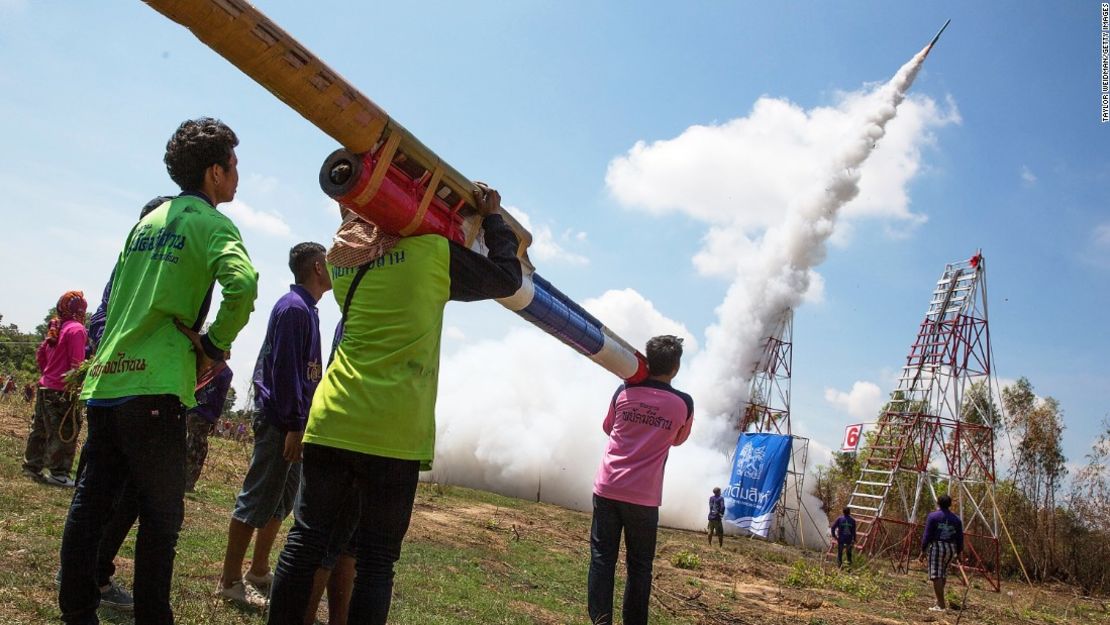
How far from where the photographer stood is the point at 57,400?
8516 mm

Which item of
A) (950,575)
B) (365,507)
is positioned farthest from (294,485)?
(950,575)

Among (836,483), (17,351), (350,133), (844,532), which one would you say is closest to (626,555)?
(350,133)

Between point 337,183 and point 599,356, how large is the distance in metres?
3.77

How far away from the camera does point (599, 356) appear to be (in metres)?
7.17

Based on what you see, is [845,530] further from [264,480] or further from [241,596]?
[264,480]

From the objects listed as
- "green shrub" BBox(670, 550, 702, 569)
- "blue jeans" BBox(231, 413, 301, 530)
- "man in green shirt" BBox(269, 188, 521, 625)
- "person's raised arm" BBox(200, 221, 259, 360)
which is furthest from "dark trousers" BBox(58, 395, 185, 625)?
"green shrub" BBox(670, 550, 702, 569)

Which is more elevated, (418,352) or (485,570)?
(418,352)

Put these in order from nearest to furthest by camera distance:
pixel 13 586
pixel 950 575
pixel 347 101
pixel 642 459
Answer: pixel 347 101, pixel 13 586, pixel 642 459, pixel 950 575

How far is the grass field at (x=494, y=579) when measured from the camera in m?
4.94

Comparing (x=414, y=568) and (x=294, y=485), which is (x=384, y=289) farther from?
(x=414, y=568)

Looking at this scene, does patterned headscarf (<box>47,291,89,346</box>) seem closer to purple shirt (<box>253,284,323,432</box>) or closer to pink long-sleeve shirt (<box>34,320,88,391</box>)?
pink long-sleeve shirt (<box>34,320,88,391</box>)

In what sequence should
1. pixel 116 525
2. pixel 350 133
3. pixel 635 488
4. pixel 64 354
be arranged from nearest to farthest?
pixel 116 525, pixel 350 133, pixel 635 488, pixel 64 354

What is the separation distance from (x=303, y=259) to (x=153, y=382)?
69.7 inches

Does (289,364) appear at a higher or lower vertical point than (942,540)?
higher
